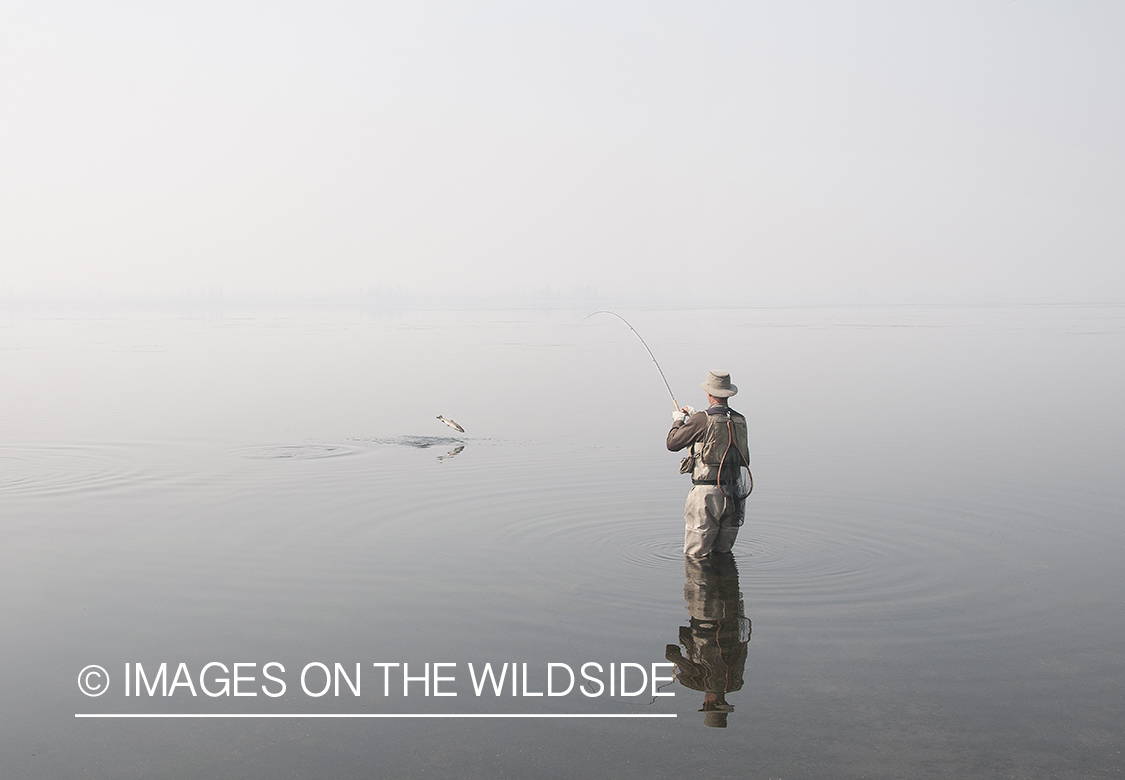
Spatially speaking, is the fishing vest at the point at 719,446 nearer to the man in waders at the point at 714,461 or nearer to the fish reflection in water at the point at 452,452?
the man in waders at the point at 714,461

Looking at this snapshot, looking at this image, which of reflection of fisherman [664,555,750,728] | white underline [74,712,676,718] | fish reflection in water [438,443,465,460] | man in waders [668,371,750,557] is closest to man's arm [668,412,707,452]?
man in waders [668,371,750,557]

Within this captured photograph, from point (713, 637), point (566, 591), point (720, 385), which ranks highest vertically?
point (720, 385)

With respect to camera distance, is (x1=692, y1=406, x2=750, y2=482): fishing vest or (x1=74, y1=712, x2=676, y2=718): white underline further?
(x1=692, y1=406, x2=750, y2=482): fishing vest

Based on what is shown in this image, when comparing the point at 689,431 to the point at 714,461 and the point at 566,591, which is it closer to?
the point at 714,461

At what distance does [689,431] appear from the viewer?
367 inches

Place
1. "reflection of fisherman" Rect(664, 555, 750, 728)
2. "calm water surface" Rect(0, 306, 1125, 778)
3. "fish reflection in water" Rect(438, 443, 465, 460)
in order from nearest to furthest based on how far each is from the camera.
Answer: "calm water surface" Rect(0, 306, 1125, 778)
"reflection of fisherman" Rect(664, 555, 750, 728)
"fish reflection in water" Rect(438, 443, 465, 460)

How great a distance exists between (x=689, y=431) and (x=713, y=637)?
86.2 inches

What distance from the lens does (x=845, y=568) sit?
9.73 metres

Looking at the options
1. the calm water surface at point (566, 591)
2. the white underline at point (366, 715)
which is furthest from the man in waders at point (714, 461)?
the white underline at point (366, 715)

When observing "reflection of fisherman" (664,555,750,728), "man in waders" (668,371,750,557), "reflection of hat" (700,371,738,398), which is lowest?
"reflection of fisherman" (664,555,750,728)

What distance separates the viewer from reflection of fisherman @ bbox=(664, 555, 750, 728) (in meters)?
6.79

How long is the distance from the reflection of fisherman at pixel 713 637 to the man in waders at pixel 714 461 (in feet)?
0.96

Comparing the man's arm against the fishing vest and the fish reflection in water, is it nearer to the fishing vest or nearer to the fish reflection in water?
the fishing vest

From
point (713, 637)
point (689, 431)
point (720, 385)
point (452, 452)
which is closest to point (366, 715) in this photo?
point (713, 637)
